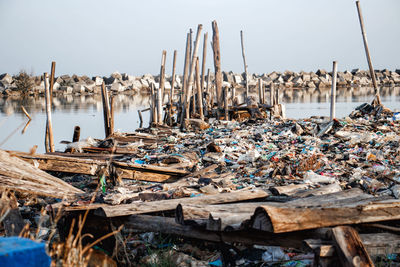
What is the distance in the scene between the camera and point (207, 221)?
8.75 ft

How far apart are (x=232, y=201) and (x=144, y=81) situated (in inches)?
1517

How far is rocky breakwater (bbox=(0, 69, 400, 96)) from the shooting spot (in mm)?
33438

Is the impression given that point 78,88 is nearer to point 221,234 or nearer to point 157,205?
point 157,205

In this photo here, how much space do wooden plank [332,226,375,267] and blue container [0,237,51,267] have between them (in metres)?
1.58

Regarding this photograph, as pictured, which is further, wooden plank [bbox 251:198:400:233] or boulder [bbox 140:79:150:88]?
boulder [bbox 140:79:150:88]

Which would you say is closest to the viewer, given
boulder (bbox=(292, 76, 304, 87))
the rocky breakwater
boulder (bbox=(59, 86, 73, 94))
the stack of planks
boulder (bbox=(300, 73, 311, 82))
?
the stack of planks

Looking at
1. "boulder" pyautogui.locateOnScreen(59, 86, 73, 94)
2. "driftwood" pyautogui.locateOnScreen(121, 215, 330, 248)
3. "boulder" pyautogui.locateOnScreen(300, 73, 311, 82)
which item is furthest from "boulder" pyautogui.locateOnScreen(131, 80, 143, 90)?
"driftwood" pyautogui.locateOnScreen(121, 215, 330, 248)

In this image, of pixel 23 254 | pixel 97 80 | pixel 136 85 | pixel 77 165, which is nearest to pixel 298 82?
pixel 136 85

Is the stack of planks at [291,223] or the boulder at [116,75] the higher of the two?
the boulder at [116,75]

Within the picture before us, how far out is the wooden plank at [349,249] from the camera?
2.08 meters

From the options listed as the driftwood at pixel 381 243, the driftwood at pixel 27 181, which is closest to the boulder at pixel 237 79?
the driftwood at pixel 27 181

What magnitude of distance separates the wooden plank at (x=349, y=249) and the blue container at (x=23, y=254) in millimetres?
1581

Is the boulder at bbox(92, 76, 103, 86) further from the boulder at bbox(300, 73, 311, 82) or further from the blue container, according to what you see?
the blue container

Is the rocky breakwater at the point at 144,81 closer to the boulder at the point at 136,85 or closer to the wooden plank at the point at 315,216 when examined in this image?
the boulder at the point at 136,85
